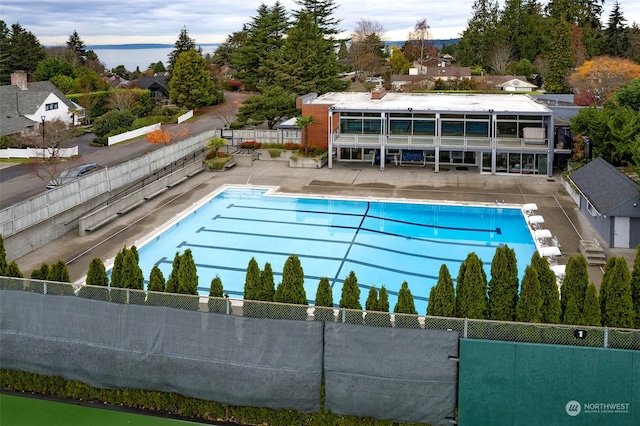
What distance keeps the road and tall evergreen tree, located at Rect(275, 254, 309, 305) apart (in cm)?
2034

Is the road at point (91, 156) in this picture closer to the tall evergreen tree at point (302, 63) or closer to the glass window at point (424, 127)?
the tall evergreen tree at point (302, 63)

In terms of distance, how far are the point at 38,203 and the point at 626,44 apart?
3216 inches

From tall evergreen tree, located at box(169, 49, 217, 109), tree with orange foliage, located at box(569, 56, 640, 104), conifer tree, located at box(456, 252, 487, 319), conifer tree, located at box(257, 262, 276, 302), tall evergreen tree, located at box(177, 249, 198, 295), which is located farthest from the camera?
tall evergreen tree, located at box(169, 49, 217, 109)

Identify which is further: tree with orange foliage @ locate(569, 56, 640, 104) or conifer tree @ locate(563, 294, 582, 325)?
tree with orange foliage @ locate(569, 56, 640, 104)

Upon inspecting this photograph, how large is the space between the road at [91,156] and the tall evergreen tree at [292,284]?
2034cm

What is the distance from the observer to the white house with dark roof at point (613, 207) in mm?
22625

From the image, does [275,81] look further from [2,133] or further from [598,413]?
[598,413]

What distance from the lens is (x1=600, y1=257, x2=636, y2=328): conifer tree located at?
1256cm

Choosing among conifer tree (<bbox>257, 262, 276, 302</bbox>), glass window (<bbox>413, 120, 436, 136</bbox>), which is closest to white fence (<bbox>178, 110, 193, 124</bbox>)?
glass window (<bbox>413, 120, 436, 136</bbox>)

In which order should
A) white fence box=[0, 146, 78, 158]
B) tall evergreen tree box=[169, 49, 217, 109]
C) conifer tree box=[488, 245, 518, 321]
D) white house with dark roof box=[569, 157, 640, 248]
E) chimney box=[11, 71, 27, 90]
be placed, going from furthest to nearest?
tall evergreen tree box=[169, 49, 217, 109], chimney box=[11, 71, 27, 90], white fence box=[0, 146, 78, 158], white house with dark roof box=[569, 157, 640, 248], conifer tree box=[488, 245, 518, 321]

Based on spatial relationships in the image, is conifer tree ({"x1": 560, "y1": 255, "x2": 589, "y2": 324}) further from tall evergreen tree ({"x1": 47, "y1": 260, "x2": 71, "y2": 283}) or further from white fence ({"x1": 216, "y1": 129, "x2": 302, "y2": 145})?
white fence ({"x1": 216, "y1": 129, "x2": 302, "y2": 145})

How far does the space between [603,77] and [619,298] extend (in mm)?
44965

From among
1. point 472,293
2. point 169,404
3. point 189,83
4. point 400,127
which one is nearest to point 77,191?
point 169,404

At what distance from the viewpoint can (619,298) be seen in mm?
12594
